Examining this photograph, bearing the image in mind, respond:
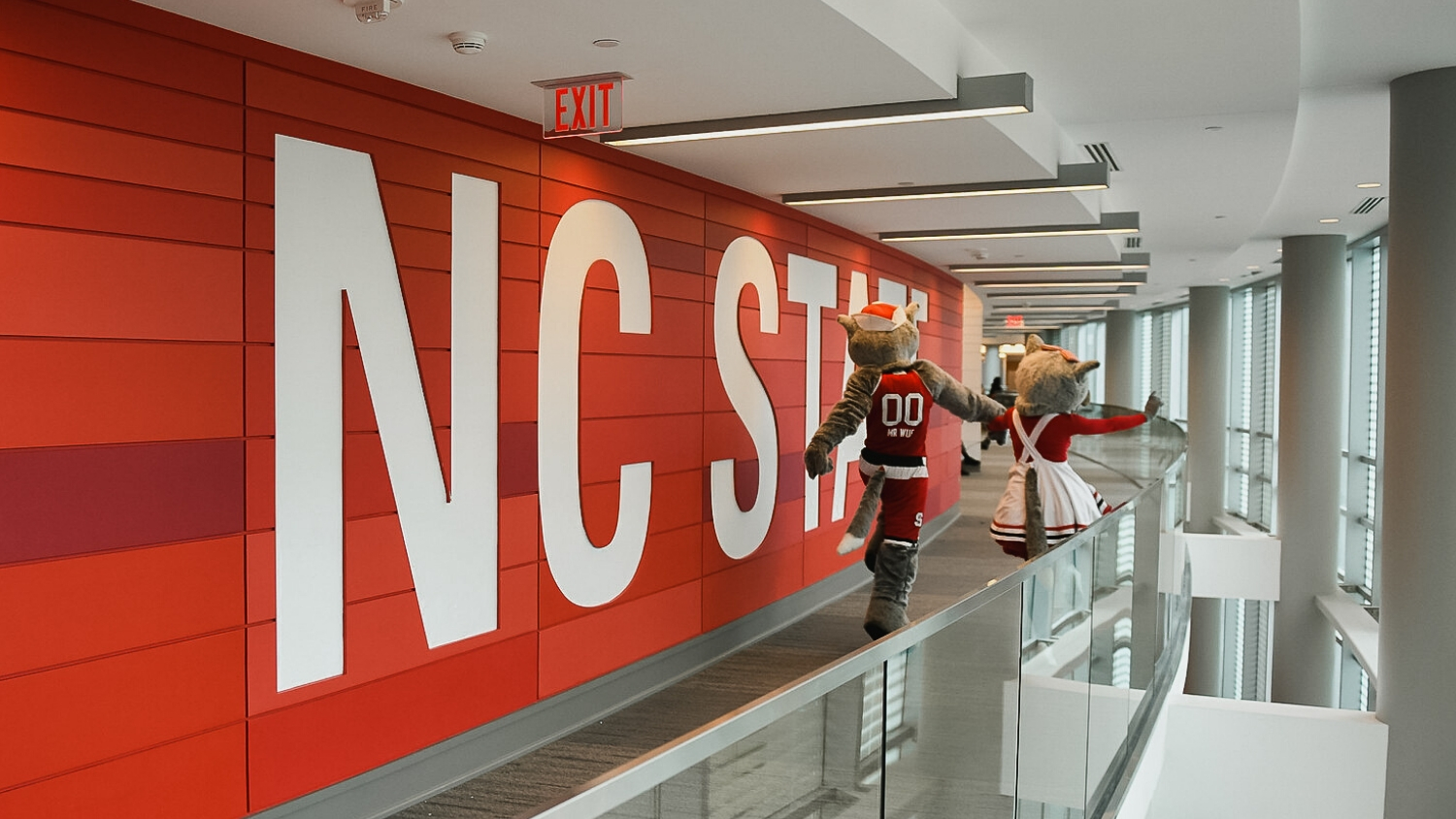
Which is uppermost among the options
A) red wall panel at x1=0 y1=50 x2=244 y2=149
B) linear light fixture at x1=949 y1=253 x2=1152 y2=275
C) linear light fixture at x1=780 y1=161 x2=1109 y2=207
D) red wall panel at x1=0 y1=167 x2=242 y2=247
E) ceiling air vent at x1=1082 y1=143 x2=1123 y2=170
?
ceiling air vent at x1=1082 y1=143 x2=1123 y2=170

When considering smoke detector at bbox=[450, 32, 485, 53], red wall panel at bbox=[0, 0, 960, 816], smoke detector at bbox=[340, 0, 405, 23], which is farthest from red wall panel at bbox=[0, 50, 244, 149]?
smoke detector at bbox=[450, 32, 485, 53]

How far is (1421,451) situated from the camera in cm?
609

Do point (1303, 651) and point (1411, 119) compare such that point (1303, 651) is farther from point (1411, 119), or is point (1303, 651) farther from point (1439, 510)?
point (1411, 119)

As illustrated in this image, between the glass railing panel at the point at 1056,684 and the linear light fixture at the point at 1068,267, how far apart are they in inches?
296

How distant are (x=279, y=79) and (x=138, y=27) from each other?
510 millimetres

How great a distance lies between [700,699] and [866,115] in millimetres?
3041

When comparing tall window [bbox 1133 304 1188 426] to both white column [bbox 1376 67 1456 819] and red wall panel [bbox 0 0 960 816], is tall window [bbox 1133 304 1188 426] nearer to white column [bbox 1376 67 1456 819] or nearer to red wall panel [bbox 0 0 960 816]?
white column [bbox 1376 67 1456 819]

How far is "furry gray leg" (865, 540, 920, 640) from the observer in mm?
6453

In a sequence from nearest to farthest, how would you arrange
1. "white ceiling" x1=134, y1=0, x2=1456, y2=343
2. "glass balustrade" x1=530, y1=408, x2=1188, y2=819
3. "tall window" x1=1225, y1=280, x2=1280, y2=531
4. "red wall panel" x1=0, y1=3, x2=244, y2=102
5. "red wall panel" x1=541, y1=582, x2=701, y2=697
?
"glass balustrade" x1=530, y1=408, x2=1188, y2=819 → "red wall panel" x1=0, y1=3, x2=244, y2=102 → "white ceiling" x1=134, y1=0, x2=1456, y2=343 → "red wall panel" x1=541, y1=582, x2=701, y2=697 → "tall window" x1=1225, y1=280, x2=1280, y2=531

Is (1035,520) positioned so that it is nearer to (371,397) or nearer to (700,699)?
(700,699)

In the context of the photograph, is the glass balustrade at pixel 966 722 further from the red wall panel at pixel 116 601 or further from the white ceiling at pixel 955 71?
the red wall panel at pixel 116 601

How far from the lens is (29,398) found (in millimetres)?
3027

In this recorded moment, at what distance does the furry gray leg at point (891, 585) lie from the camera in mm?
6453

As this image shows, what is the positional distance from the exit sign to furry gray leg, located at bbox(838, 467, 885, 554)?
3088 millimetres
